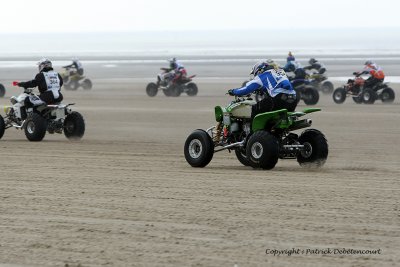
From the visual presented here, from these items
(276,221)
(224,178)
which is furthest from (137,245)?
(224,178)

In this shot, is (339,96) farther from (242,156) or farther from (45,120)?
(242,156)

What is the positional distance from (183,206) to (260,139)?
329cm

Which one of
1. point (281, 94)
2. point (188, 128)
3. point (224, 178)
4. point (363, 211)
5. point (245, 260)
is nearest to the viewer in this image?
point (245, 260)

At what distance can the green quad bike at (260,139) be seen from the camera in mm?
13500

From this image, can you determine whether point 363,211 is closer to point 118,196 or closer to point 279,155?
point 118,196

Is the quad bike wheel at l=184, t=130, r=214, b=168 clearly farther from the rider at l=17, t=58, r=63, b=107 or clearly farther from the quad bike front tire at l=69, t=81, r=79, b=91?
the quad bike front tire at l=69, t=81, r=79, b=91

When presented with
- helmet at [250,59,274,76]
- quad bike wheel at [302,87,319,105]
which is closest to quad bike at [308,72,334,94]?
quad bike wheel at [302,87,319,105]

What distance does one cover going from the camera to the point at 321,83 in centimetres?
3950

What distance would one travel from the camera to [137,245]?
27.1ft

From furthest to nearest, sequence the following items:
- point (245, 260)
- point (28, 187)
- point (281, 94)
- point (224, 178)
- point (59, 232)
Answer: point (281, 94), point (224, 178), point (28, 187), point (59, 232), point (245, 260)

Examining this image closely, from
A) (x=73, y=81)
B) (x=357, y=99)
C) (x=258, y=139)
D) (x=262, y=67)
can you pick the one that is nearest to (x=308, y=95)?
(x=357, y=99)

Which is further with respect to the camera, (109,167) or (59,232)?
(109,167)

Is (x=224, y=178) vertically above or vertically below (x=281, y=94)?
below

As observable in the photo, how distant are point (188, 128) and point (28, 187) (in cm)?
1148
